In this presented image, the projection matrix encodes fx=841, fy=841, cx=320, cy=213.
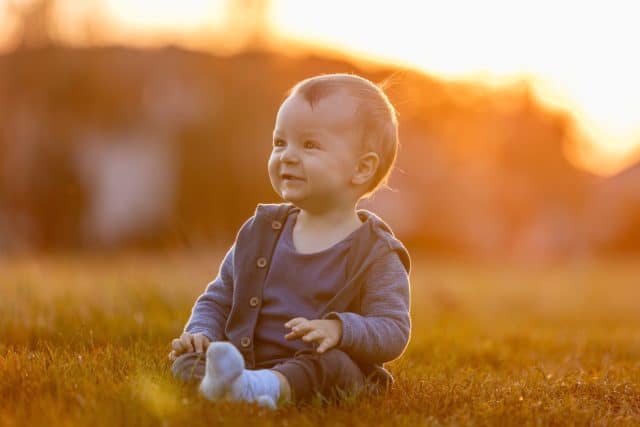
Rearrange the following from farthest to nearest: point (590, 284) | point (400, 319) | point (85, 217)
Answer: point (85, 217), point (590, 284), point (400, 319)

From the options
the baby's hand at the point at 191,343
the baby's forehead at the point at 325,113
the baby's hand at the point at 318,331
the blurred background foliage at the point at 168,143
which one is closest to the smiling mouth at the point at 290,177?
the baby's forehead at the point at 325,113

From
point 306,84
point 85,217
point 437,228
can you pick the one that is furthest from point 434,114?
point 306,84

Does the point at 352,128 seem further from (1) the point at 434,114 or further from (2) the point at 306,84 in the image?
(1) the point at 434,114

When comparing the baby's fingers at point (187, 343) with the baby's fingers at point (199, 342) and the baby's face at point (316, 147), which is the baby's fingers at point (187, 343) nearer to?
the baby's fingers at point (199, 342)

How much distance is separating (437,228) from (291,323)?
1802 cm

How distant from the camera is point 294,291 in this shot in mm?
3191

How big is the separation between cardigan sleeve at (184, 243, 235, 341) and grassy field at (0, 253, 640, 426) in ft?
0.74

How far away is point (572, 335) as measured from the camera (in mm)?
6812

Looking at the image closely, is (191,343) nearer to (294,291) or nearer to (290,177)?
(294,291)

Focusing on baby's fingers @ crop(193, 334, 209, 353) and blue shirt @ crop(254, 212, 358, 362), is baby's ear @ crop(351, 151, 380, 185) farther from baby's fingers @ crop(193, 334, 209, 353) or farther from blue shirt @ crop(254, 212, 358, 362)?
baby's fingers @ crop(193, 334, 209, 353)

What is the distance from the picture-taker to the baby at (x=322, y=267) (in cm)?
302

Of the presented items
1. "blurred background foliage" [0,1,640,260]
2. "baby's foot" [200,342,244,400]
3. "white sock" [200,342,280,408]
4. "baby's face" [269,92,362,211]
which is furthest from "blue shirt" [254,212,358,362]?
"blurred background foliage" [0,1,640,260]

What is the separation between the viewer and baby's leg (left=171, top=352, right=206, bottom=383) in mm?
2953

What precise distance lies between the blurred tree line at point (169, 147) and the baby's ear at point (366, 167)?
13.3 m
